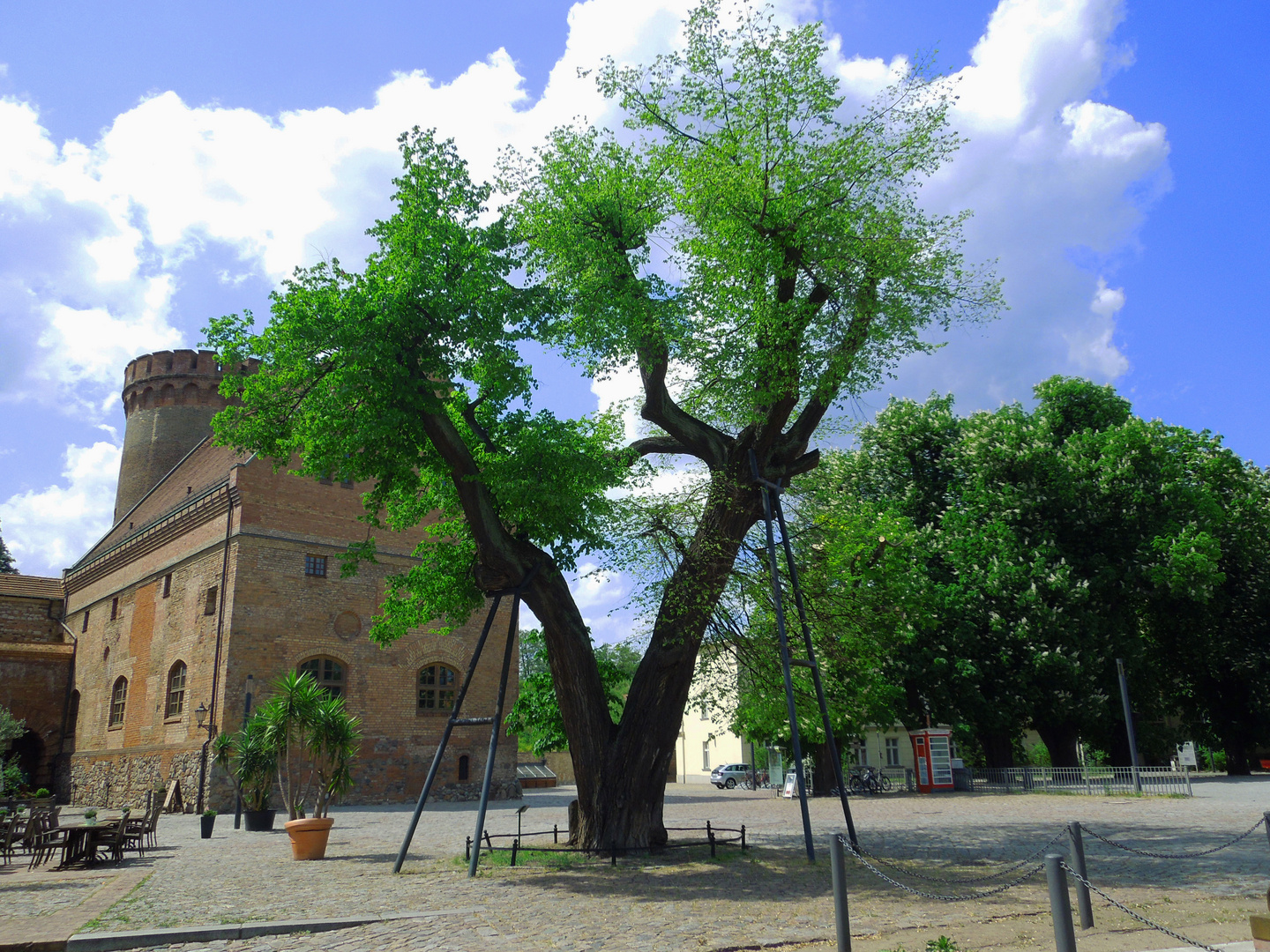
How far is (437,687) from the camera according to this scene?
31750mm

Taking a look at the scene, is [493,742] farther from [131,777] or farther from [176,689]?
[131,777]

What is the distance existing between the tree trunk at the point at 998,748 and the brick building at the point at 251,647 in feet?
56.5

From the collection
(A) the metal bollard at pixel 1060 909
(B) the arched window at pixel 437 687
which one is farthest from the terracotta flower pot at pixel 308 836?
(B) the arched window at pixel 437 687

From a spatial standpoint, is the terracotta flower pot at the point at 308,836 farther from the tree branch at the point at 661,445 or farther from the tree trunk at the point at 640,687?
the tree branch at the point at 661,445

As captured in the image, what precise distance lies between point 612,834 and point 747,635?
3.87 meters

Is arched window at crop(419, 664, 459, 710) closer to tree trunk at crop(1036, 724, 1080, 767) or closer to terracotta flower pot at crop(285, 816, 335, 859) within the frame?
terracotta flower pot at crop(285, 816, 335, 859)

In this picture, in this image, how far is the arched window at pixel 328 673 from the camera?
28.7 m

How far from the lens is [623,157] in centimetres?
1409

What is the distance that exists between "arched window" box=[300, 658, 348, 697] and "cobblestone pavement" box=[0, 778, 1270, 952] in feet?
35.0

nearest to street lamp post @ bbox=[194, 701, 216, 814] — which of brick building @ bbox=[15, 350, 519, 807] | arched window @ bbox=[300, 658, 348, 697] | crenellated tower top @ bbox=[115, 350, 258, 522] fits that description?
brick building @ bbox=[15, 350, 519, 807]

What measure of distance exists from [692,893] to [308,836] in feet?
Result: 24.6

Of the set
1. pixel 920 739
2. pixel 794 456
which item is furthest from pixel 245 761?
pixel 920 739

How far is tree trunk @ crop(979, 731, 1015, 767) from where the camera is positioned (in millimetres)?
30562

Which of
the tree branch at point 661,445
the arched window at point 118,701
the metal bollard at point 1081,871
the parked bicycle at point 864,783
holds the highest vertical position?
the tree branch at point 661,445
